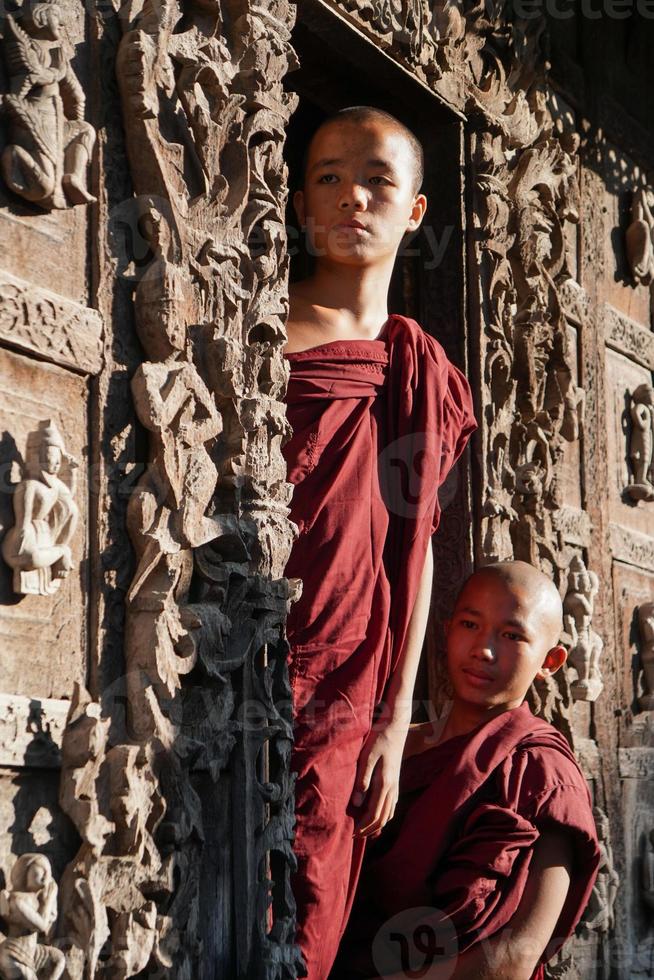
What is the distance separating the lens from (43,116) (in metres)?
3.74

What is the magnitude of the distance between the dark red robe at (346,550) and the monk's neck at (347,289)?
0.38 feet

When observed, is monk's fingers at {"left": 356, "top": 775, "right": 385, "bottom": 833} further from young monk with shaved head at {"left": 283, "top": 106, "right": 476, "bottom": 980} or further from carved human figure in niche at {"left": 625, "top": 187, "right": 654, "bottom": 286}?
carved human figure in niche at {"left": 625, "top": 187, "right": 654, "bottom": 286}

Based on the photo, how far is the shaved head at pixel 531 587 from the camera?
16.8ft

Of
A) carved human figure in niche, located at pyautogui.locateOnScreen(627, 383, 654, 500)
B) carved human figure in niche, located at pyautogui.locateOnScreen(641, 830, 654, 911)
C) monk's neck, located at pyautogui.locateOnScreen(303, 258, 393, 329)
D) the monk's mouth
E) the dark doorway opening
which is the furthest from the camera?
carved human figure in niche, located at pyautogui.locateOnScreen(627, 383, 654, 500)

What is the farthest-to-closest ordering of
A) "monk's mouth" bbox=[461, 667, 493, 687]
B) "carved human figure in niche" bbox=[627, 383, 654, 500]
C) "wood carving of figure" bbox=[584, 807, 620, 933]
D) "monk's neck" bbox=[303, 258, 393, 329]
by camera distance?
"carved human figure in niche" bbox=[627, 383, 654, 500] < "wood carving of figure" bbox=[584, 807, 620, 933] < "monk's mouth" bbox=[461, 667, 493, 687] < "monk's neck" bbox=[303, 258, 393, 329]

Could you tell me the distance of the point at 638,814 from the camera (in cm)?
670

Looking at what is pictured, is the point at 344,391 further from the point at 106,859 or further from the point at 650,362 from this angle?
the point at 650,362

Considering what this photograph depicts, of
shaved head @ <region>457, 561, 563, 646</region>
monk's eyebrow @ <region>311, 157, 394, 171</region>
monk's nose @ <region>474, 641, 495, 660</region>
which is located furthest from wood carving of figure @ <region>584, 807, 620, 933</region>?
monk's eyebrow @ <region>311, 157, 394, 171</region>

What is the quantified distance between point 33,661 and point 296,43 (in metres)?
2.71

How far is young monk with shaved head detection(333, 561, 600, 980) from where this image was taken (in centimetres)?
461

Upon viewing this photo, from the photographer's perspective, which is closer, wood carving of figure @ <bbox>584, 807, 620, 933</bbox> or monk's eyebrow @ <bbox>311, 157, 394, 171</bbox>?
monk's eyebrow @ <bbox>311, 157, 394, 171</bbox>

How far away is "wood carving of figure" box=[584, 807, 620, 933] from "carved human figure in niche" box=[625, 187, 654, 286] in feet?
7.66

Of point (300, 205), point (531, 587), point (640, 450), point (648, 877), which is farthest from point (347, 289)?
point (648, 877)

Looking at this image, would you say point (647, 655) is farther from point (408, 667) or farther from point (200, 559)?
point (200, 559)
